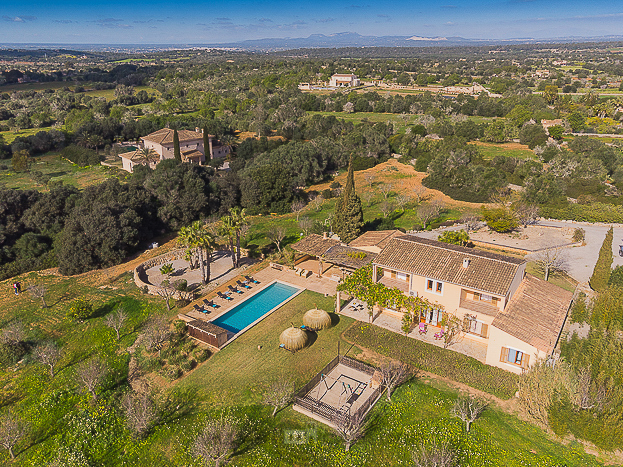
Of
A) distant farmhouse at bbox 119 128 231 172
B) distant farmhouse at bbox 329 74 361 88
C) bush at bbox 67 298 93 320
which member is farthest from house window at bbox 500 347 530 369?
distant farmhouse at bbox 329 74 361 88

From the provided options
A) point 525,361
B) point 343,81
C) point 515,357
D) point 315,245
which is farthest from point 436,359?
point 343,81

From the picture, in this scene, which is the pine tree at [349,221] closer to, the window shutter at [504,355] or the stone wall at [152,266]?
the stone wall at [152,266]

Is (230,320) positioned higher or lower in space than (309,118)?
lower

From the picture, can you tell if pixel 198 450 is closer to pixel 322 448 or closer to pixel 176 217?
pixel 322 448

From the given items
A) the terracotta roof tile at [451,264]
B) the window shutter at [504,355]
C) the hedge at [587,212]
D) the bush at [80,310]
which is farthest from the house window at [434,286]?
the hedge at [587,212]

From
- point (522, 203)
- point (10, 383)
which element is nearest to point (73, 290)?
point (10, 383)

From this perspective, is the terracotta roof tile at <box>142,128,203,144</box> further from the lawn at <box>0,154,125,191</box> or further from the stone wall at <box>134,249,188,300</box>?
the stone wall at <box>134,249,188,300</box>
